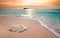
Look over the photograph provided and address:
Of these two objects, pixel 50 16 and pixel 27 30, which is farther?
pixel 50 16

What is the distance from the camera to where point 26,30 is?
5.16 feet

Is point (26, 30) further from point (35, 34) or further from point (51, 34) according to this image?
point (51, 34)

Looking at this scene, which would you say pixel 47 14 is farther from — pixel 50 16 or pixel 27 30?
pixel 27 30

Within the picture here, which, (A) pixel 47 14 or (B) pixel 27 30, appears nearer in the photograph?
(B) pixel 27 30

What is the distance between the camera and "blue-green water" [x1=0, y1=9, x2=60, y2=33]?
1.67 meters

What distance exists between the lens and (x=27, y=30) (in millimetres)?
1570

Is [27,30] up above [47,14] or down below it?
below

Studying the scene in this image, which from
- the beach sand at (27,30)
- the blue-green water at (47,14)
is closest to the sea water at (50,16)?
the blue-green water at (47,14)

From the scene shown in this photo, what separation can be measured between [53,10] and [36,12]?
0.89 feet

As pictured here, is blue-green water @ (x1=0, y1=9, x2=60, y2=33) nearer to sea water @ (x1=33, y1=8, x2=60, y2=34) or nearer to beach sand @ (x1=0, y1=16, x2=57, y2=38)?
sea water @ (x1=33, y1=8, x2=60, y2=34)

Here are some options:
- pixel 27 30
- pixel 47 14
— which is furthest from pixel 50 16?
pixel 27 30

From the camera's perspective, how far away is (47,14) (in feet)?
6.12

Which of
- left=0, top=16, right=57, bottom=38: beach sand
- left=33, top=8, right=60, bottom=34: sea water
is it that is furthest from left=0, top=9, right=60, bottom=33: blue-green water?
left=0, top=16, right=57, bottom=38: beach sand

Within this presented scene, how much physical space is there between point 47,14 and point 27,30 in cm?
46
